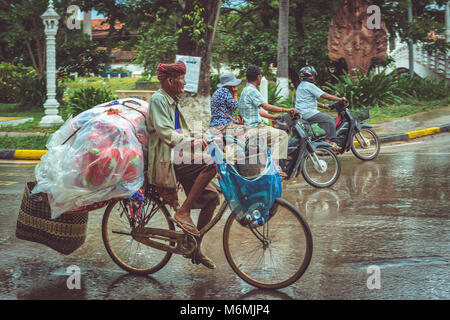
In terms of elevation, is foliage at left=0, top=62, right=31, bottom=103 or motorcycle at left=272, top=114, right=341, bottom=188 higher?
foliage at left=0, top=62, right=31, bottom=103

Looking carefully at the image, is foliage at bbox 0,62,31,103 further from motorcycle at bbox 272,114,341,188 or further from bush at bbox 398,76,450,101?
motorcycle at bbox 272,114,341,188

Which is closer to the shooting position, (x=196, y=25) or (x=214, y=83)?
(x=196, y=25)

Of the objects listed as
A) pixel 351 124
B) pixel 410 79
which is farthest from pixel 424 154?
pixel 410 79

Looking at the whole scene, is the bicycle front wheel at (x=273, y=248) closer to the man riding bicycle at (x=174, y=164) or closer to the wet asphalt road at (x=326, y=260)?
the wet asphalt road at (x=326, y=260)

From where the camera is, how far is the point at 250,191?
4477 mm

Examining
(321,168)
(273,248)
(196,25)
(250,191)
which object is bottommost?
(273,248)

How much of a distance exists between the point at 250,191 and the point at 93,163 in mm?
1206

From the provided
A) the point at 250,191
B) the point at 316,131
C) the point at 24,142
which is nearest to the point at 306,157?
the point at 316,131

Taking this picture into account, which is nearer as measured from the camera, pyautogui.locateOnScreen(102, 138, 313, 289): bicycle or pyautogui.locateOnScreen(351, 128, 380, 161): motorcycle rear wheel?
pyautogui.locateOnScreen(102, 138, 313, 289): bicycle

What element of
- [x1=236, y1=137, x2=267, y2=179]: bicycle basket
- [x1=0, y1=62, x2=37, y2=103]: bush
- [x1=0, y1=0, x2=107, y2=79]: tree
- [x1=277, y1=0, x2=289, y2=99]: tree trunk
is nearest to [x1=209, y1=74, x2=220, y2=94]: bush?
[x1=277, y1=0, x2=289, y2=99]: tree trunk

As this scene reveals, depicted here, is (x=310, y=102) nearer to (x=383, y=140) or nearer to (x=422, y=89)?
(x=383, y=140)

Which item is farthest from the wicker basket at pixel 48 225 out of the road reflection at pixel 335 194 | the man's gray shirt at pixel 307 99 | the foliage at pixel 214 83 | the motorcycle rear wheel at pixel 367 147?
the foliage at pixel 214 83

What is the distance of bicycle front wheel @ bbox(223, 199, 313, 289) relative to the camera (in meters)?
4.52
